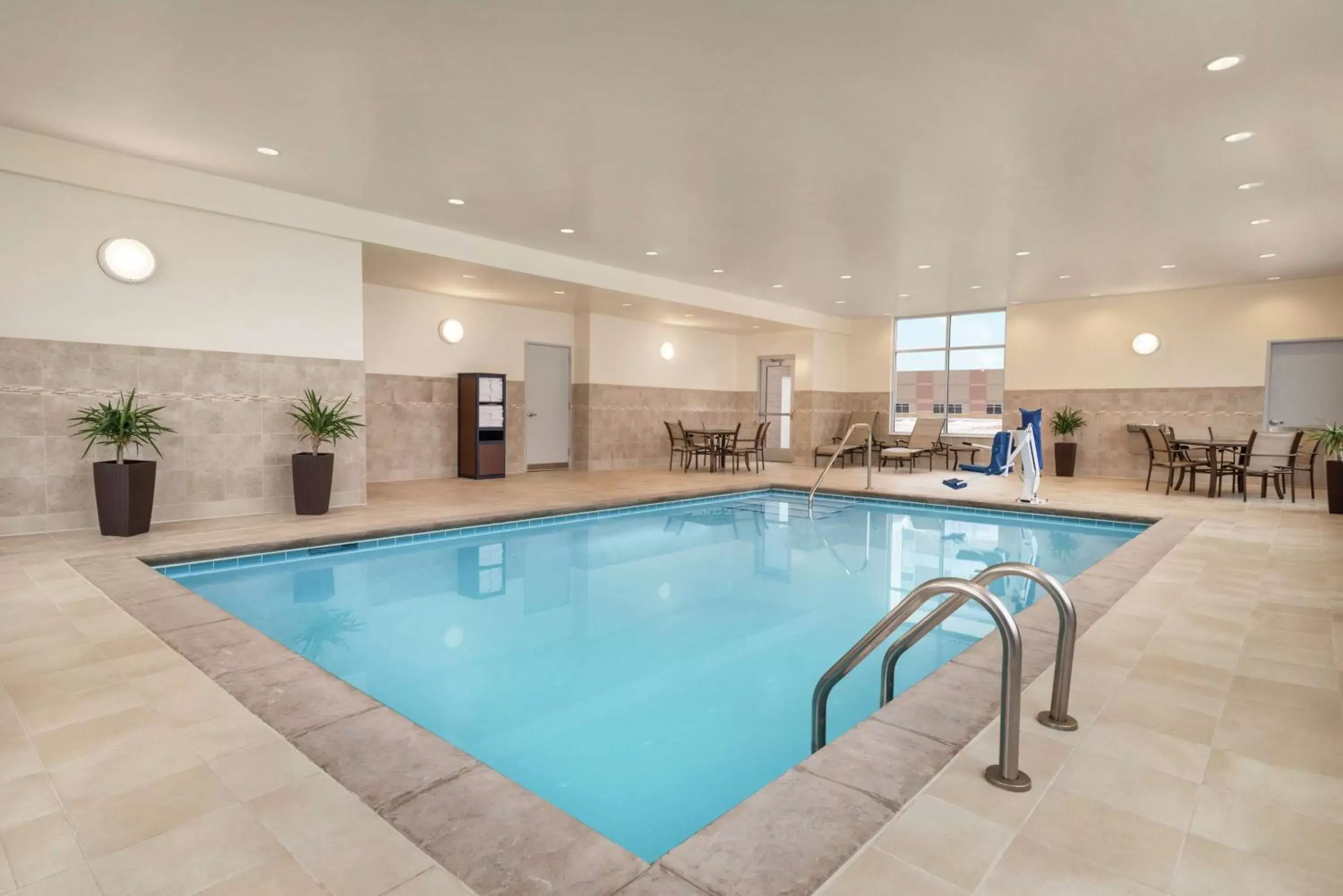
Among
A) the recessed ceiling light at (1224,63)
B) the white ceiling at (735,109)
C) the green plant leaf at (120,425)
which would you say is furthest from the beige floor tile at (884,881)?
the green plant leaf at (120,425)

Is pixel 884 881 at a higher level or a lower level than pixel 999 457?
lower

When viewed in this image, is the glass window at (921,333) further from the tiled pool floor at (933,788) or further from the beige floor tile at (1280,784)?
the beige floor tile at (1280,784)

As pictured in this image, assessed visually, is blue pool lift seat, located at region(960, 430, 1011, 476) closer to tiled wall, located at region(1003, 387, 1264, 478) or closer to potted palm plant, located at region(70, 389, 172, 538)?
tiled wall, located at region(1003, 387, 1264, 478)

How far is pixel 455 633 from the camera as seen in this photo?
380cm

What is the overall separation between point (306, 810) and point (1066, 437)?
11209 mm

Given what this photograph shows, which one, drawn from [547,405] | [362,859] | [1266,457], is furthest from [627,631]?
[1266,457]

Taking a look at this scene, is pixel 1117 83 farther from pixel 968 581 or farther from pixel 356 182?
pixel 356 182

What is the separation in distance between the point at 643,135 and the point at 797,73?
1.21 metres

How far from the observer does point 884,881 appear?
1.51 m

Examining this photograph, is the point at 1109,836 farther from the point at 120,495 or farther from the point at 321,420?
the point at 321,420

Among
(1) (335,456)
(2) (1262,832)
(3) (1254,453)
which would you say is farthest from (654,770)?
(3) (1254,453)

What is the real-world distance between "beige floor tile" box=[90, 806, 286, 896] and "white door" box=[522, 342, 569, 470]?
343 inches

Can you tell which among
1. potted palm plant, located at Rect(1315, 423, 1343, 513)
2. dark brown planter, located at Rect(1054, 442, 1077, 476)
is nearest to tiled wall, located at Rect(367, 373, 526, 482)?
dark brown planter, located at Rect(1054, 442, 1077, 476)

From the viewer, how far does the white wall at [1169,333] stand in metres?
8.95
